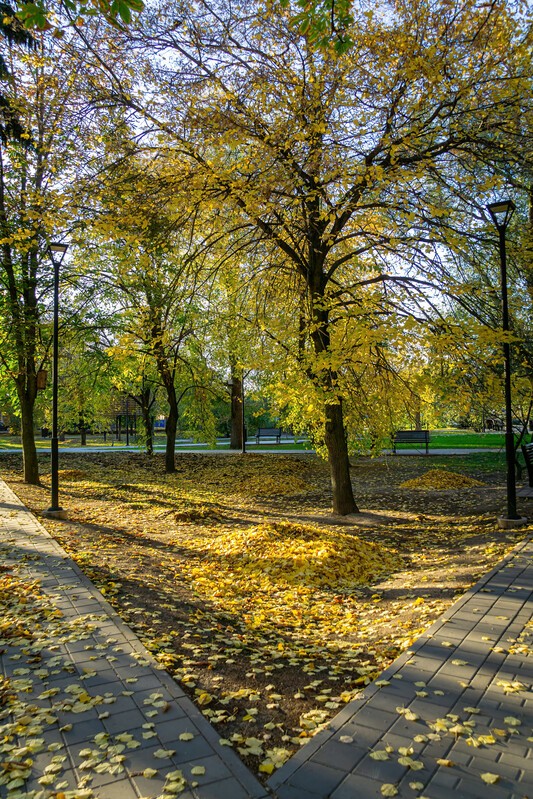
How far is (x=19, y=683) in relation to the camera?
11.9ft

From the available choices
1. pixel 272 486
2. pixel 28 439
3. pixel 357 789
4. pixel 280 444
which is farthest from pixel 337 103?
pixel 280 444

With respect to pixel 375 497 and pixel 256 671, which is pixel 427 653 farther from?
pixel 375 497

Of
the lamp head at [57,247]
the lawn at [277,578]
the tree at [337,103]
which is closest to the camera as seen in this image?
the lawn at [277,578]

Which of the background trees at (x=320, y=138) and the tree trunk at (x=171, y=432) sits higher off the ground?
the background trees at (x=320, y=138)

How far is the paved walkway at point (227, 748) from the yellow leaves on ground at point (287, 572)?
1392mm

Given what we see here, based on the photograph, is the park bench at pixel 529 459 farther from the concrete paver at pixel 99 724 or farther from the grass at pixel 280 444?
the grass at pixel 280 444

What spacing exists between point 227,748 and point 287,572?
4071 millimetres

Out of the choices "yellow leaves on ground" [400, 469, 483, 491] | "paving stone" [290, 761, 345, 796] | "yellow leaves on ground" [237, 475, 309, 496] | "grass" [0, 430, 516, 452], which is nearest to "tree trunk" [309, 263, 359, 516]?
"yellow leaves on ground" [237, 475, 309, 496]

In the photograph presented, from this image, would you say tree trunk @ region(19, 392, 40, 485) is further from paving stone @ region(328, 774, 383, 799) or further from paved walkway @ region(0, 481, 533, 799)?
paving stone @ region(328, 774, 383, 799)

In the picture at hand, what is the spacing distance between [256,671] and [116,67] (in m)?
8.47

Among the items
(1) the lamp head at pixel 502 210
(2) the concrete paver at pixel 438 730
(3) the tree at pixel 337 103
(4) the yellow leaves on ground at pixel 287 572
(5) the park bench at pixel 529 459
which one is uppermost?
(3) the tree at pixel 337 103

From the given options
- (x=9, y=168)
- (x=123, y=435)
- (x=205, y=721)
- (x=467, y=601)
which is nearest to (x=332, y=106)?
(x=467, y=601)

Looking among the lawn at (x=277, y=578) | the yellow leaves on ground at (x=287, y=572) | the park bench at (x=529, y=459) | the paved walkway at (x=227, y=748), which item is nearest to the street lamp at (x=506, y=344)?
the lawn at (x=277, y=578)

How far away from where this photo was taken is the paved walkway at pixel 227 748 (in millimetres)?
2531
